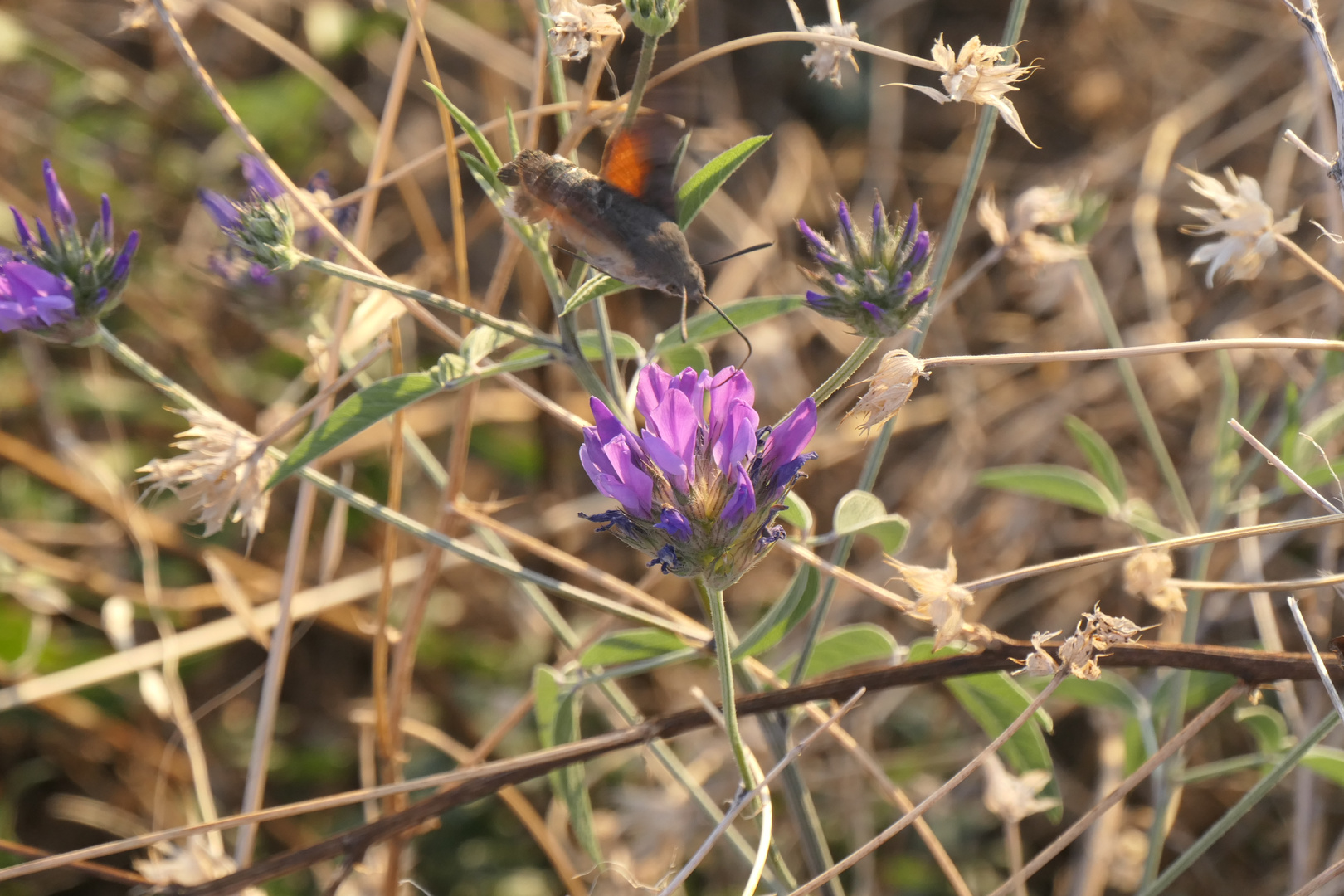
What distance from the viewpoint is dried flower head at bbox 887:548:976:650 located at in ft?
4.84

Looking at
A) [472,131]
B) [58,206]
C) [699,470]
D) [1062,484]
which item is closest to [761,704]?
[699,470]

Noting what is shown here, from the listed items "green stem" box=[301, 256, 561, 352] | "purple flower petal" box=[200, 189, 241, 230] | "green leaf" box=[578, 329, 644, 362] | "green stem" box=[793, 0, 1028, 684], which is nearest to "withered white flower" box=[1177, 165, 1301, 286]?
"green stem" box=[793, 0, 1028, 684]

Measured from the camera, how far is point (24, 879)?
2631 mm

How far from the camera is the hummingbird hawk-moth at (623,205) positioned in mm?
1416

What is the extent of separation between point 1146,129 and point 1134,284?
0.54 m

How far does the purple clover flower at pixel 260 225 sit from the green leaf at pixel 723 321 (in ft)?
1.77

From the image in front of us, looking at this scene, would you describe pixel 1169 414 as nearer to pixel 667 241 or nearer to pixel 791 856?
pixel 791 856

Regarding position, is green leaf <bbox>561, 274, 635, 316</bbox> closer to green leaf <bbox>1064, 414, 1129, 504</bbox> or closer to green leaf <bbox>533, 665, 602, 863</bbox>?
green leaf <bbox>533, 665, 602, 863</bbox>

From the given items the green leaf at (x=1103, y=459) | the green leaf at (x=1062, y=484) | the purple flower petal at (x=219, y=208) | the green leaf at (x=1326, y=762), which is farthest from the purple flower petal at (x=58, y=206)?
the green leaf at (x=1326, y=762)

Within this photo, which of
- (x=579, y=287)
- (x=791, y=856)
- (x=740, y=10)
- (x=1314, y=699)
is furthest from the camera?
(x=740, y=10)

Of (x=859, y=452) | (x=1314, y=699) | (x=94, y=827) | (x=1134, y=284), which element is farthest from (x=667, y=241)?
(x=1134, y=284)

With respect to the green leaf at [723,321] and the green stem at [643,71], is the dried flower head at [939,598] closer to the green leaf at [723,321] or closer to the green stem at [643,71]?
the green leaf at [723,321]

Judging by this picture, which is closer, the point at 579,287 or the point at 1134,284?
the point at 579,287

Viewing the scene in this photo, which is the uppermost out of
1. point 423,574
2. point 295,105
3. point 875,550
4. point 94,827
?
point 295,105
